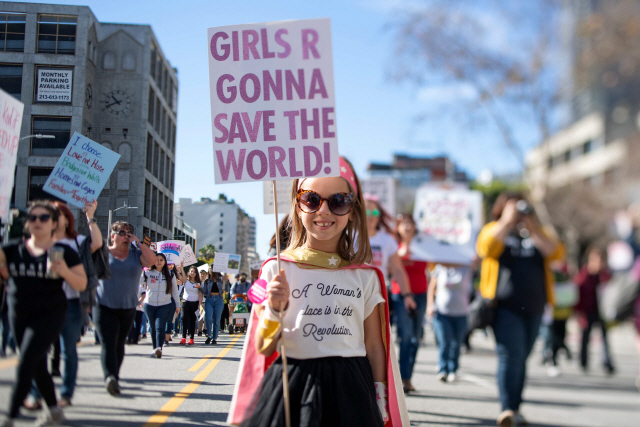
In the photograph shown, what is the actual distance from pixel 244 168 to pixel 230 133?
18cm

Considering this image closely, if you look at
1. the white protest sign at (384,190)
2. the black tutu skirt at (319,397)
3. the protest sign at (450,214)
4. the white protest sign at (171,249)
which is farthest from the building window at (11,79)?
the white protest sign at (384,190)

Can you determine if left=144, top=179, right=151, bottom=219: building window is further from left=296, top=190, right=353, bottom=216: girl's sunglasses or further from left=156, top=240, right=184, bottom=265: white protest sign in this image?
left=296, top=190, right=353, bottom=216: girl's sunglasses

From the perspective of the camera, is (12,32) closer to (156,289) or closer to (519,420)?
(156,289)

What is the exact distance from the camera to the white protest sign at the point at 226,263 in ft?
12.0

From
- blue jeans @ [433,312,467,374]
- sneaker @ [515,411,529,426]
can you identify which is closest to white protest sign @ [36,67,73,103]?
sneaker @ [515,411,529,426]

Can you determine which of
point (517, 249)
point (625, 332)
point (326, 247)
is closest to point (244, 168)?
point (326, 247)

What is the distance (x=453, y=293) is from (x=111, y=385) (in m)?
4.71

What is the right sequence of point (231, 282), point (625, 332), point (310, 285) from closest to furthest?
point (625, 332) → point (310, 285) → point (231, 282)

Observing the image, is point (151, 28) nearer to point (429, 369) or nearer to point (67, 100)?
point (67, 100)

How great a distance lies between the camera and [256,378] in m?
2.95

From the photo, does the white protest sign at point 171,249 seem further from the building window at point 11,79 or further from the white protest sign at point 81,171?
the building window at point 11,79

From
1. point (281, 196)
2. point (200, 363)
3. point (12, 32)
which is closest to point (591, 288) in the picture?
point (200, 363)

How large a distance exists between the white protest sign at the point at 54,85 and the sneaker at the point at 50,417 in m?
1.45

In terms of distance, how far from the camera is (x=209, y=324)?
141 inches
